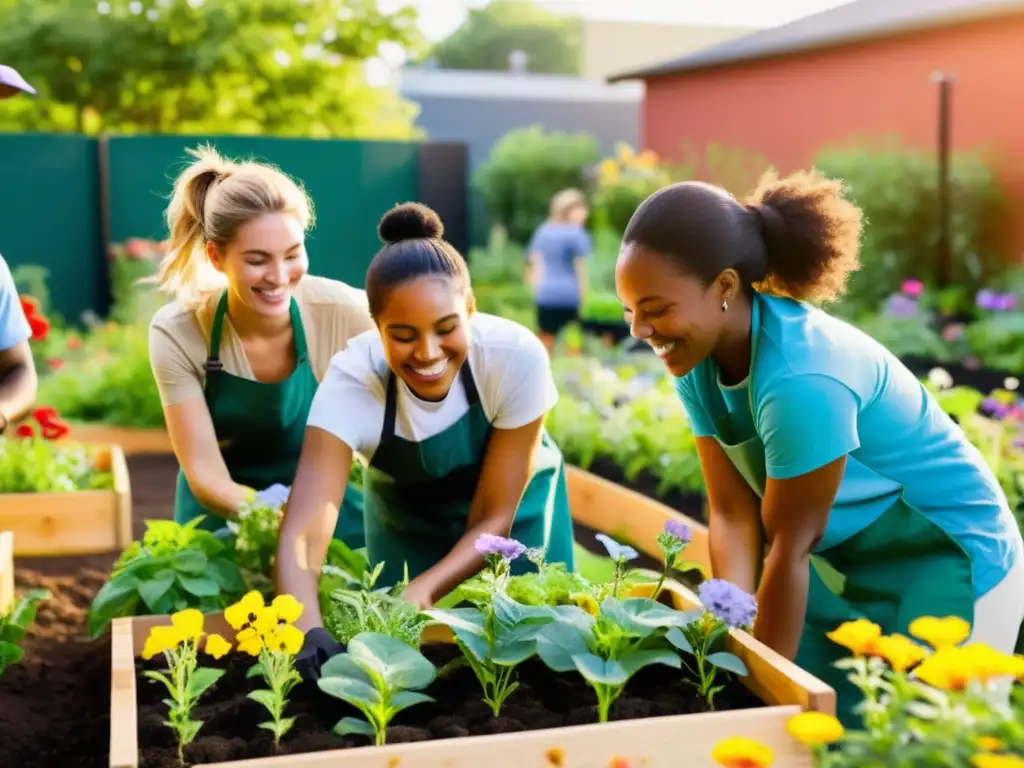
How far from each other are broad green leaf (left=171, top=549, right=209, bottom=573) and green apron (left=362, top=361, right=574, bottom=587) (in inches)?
16.9

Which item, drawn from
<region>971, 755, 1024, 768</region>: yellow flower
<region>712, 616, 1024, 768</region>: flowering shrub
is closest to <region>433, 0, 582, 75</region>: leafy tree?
<region>712, 616, 1024, 768</region>: flowering shrub

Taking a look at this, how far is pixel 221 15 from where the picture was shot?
1677 cm

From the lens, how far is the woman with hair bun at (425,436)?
238 cm

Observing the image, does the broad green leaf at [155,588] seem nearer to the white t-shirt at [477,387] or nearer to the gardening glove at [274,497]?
the gardening glove at [274,497]

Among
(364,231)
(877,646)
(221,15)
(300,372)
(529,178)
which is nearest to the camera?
(877,646)

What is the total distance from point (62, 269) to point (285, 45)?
5.89 m

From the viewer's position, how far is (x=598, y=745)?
176cm

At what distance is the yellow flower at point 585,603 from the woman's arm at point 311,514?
1.56ft

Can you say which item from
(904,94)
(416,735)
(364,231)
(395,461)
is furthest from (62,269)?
(416,735)

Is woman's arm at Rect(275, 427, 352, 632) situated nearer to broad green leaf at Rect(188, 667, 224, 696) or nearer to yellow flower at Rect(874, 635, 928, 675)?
Answer: broad green leaf at Rect(188, 667, 224, 696)

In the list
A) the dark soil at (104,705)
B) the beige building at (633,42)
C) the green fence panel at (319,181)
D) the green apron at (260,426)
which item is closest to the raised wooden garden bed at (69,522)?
the dark soil at (104,705)

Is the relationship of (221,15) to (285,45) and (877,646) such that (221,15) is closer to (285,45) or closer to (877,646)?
(285,45)

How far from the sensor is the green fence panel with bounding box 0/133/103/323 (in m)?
12.4

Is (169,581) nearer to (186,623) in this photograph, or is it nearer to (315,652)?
(315,652)
